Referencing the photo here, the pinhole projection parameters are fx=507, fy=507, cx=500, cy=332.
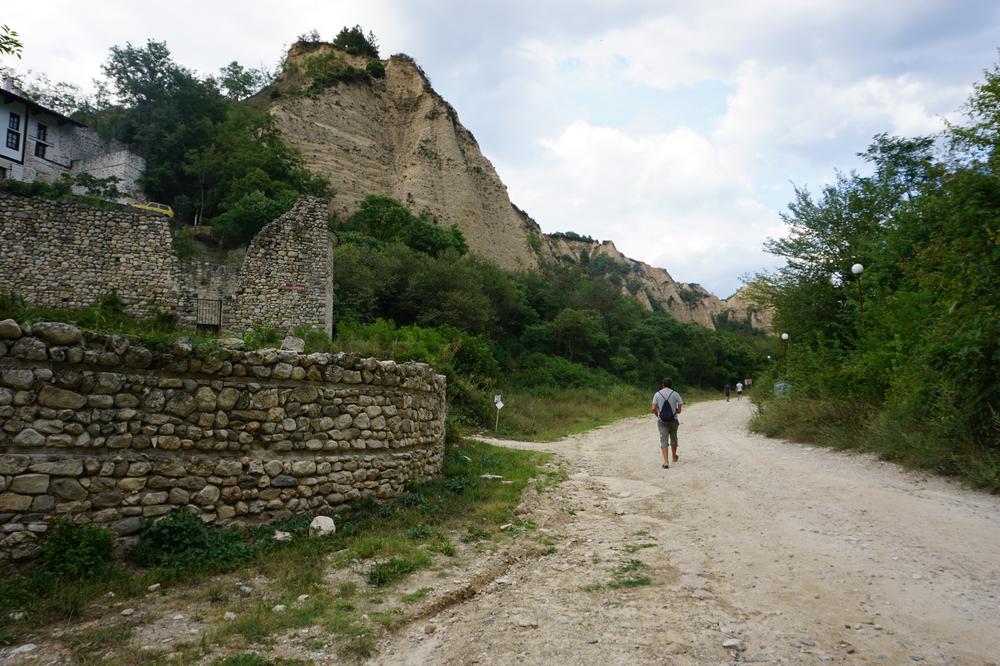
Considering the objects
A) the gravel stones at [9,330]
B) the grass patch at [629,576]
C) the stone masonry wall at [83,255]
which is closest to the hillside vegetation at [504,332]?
the stone masonry wall at [83,255]

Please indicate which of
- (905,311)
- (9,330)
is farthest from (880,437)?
(9,330)

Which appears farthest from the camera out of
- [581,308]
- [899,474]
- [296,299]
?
[581,308]

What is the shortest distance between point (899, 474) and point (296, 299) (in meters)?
14.1

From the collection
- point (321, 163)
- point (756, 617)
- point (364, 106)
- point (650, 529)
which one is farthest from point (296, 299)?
point (364, 106)

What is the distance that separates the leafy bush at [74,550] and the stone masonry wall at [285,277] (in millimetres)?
10577

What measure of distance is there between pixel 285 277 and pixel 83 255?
4957 mm

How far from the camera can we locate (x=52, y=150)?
3019cm

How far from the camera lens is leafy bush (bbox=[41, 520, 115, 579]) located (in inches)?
158

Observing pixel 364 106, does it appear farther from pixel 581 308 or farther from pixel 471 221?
pixel 581 308

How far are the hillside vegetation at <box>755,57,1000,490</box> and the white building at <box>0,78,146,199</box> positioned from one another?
113 feet

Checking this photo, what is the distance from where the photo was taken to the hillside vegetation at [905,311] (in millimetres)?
7777

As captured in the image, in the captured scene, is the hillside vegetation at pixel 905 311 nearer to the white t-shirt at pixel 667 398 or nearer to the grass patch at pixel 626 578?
the white t-shirt at pixel 667 398

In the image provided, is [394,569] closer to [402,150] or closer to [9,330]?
[9,330]

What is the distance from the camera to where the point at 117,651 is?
125 inches
